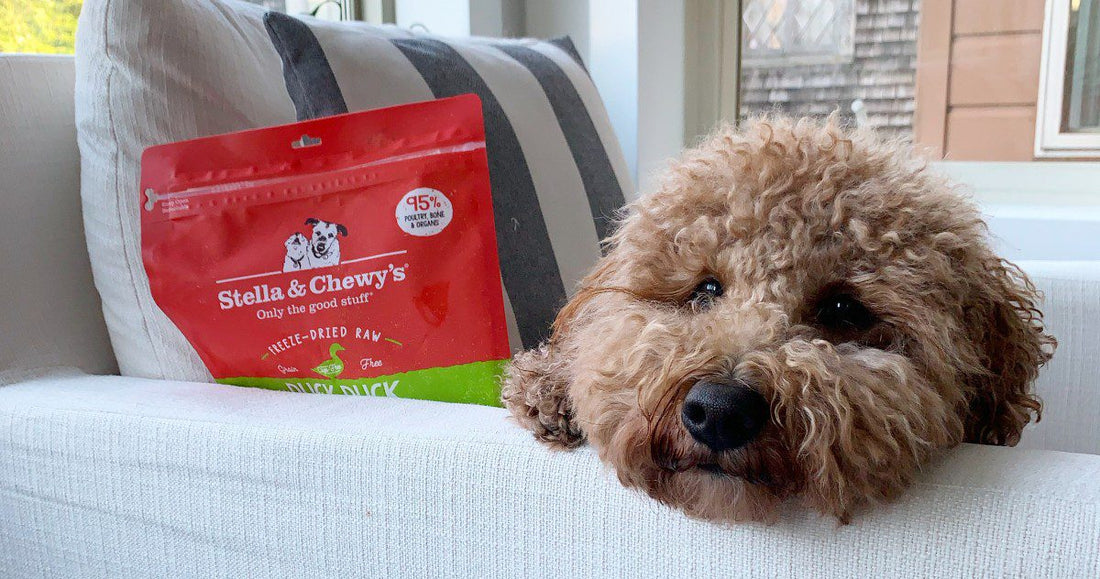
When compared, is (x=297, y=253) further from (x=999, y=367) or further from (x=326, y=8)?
(x=326, y=8)

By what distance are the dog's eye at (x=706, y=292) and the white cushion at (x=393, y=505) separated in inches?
7.8

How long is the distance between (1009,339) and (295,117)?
90 cm

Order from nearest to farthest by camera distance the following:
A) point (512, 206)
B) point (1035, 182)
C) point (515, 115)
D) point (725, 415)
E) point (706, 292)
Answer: point (725, 415), point (706, 292), point (512, 206), point (515, 115), point (1035, 182)

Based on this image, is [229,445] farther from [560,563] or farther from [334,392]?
[560,563]

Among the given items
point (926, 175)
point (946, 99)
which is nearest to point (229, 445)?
point (926, 175)

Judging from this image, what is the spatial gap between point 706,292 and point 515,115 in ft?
1.95

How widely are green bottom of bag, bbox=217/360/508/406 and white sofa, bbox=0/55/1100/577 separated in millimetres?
50

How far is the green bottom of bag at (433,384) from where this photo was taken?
96 cm

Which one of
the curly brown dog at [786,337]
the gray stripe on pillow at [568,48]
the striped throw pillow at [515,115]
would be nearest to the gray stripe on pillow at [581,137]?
the striped throw pillow at [515,115]

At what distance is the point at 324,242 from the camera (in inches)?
37.2

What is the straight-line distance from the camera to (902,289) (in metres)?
0.78

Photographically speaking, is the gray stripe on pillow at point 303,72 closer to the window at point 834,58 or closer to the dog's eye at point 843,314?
the dog's eye at point 843,314

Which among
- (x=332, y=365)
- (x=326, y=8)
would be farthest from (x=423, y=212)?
(x=326, y=8)

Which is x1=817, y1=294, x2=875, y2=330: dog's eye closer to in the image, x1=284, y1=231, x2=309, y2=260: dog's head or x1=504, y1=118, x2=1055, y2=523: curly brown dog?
x1=504, y1=118, x2=1055, y2=523: curly brown dog
